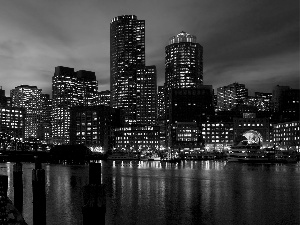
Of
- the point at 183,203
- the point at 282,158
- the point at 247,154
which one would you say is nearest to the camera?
the point at 183,203

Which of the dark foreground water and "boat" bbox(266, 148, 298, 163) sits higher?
the dark foreground water

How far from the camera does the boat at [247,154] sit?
188375mm

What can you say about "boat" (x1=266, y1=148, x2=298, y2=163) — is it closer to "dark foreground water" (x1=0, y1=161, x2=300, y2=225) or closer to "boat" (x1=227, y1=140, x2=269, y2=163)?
"boat" (x1=227, y1=140, x2=269, y2=163)

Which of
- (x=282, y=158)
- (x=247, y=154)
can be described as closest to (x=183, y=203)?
(x=247, y=154)

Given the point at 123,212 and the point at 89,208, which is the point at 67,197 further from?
the point at 89,208

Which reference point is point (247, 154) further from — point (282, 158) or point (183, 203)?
point (183, 203)

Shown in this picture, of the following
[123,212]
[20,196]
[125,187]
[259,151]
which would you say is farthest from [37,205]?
[259,151]

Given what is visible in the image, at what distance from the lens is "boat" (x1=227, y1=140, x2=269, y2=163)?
18838 centimetres

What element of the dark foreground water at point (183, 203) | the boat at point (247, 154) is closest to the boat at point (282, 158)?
the boat at point (247, 154)

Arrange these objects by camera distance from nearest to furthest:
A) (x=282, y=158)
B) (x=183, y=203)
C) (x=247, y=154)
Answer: (x=183, y=203) → (x=247, y=154) → (x=282, y=158)

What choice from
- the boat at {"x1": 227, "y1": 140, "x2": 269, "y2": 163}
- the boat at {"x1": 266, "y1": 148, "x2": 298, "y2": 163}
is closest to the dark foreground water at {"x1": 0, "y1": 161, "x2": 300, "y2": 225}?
the boat at {"x1": 227, "y1": 140, "x2": 269, "y2": 163}

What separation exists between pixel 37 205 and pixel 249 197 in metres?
35.9

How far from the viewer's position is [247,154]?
7416 inches

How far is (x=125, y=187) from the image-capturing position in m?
77.1
